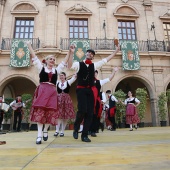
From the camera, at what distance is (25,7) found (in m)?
12.6

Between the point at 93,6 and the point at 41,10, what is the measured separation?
3616 millimetres

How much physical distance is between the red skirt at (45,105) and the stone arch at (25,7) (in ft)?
35.1

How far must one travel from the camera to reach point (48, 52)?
36.4ft

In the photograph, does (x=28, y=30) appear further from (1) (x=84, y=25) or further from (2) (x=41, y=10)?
(1) (x=84, y=25)

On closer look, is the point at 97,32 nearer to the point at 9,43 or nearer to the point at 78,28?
the point at 78,28

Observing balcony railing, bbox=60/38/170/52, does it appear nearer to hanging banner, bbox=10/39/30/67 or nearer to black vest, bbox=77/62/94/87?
hanging banner, bbox=10/39/30/67

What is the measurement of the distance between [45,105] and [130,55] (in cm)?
940

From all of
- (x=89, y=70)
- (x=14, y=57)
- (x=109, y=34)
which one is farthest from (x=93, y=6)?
(x=89, y=70)

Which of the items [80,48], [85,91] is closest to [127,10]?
[80,48]

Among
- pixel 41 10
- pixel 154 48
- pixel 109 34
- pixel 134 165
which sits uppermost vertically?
pixel 41 10

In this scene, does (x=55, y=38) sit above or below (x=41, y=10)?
below

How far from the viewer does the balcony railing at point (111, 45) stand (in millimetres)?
11836

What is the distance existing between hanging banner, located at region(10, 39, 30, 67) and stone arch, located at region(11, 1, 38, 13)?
2.50 metres

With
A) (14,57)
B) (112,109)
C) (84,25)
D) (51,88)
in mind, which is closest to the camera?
(51,88)
